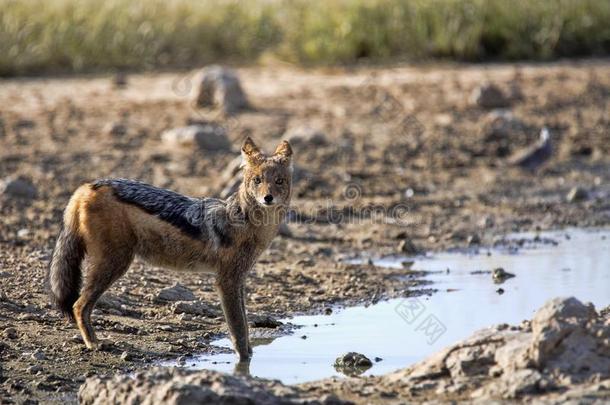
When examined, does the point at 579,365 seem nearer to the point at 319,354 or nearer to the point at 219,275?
the point at 319,354

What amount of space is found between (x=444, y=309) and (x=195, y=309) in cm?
175

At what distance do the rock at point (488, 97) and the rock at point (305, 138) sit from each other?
2550 millimetres

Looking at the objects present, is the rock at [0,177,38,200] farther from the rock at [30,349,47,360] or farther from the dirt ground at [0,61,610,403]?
the rock at [30,349,47,360]

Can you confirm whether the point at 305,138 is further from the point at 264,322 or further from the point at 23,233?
the point at 264,322

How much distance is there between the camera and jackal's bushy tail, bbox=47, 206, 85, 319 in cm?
781

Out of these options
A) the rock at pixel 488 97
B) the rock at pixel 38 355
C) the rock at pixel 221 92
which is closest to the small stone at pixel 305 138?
the rock at pixel 221 92

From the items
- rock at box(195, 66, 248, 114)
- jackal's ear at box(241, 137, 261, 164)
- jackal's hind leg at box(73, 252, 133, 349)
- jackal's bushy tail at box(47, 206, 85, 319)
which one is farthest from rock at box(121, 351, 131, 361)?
rock at box(195, 66, 248, 114)

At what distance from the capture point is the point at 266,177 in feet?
25.8

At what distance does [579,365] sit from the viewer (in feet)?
21.0

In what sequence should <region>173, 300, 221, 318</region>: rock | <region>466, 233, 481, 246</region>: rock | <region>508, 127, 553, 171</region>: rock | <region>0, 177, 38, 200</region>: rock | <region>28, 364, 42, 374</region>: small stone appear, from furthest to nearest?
<region>508, 127, 553, 171</region>: rock
<region>0, 177, 38, 200</region>: rock
<region>466, 233, 481, 246</region>: rock
<region>173, 300, 221, 318</region>: rock
<region>28, 364, 42, 374</region>: small stone

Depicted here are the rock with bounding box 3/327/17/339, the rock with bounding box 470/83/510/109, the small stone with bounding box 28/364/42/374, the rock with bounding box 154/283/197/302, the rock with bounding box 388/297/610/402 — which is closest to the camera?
the rock with bounding box 388/297/610/402

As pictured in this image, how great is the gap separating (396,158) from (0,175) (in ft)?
13.9

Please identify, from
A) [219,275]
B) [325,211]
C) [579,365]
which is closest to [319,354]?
[219,275]

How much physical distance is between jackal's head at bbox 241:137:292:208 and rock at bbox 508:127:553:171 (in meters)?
6.20
